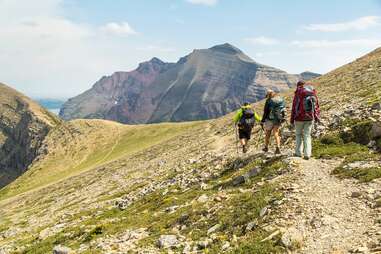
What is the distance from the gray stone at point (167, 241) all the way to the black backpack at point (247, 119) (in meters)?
12.2

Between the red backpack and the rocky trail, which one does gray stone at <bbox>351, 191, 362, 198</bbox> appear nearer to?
the rocky trail

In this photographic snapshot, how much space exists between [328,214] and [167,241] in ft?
21.3

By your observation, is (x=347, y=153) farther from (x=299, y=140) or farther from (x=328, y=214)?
(x=328, y=214)

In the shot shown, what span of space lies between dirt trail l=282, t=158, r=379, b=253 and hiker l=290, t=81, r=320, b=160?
3057 mm

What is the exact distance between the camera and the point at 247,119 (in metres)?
26.7

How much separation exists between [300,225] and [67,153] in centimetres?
15305

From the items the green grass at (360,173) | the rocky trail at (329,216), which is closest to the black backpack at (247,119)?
the rocky trail at (329,216)

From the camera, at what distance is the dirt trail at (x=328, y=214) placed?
40.7ft

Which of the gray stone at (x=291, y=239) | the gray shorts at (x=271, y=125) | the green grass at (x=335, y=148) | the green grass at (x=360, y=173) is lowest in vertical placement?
the gray stone at (x=291, y=239)

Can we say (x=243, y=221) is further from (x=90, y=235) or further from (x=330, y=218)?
(x=90, y=235)

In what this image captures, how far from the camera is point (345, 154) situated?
20.6m

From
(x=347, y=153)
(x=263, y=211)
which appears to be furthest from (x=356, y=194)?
(x=347, y=153)

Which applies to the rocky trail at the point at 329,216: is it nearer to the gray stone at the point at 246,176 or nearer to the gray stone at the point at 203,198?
the gray stone at the point at 246,176

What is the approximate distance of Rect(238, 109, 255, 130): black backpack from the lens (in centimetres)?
2659
